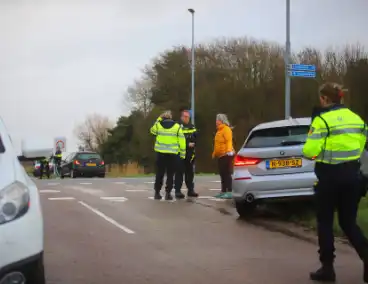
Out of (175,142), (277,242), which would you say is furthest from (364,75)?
(277,242)

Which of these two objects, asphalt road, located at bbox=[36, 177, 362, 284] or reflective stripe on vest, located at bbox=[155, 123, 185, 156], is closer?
asphalt road, located at bbox=[36, 177, 362, 284]

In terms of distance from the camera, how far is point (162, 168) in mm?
12812

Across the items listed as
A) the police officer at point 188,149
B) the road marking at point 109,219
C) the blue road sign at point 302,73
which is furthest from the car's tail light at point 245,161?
the blue road sign at point 302,73

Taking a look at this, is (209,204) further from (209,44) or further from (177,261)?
(209,44)

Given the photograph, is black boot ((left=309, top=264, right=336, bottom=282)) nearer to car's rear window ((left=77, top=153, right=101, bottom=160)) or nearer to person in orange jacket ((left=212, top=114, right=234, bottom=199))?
person in orange jacket ((left=212, top=114, right=234, bottom=199))

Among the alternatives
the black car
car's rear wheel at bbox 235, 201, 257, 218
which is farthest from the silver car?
the black car

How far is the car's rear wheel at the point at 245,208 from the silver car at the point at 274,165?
6.1 inches

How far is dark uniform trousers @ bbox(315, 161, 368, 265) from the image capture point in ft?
17.9

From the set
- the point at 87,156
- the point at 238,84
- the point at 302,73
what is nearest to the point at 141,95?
the point at 238,84

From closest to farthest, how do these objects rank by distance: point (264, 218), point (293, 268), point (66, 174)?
point (293, 268)
point (264, 218)
point (66, 174)

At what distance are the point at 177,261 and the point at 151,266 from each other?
0.38 meters

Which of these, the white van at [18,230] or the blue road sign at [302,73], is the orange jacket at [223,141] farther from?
the white van at [18,230]

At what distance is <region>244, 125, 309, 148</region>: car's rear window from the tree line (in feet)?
109

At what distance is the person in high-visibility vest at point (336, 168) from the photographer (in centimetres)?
548
